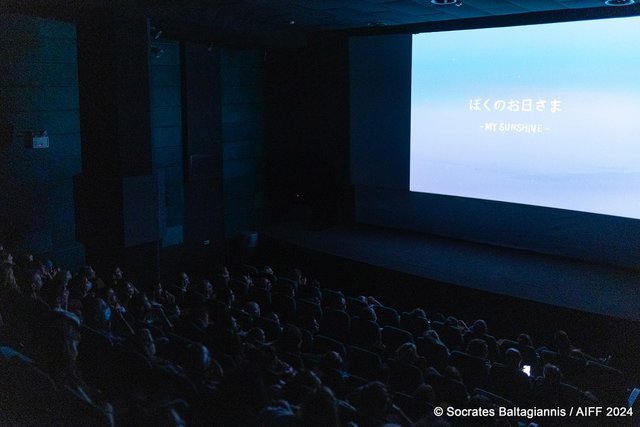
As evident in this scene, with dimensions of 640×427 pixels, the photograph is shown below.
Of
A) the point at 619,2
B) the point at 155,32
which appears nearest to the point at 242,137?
the point at 155,32

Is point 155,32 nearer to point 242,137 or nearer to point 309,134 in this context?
point 242,137

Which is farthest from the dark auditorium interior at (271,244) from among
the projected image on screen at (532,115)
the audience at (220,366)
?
the projected image on screen at (532,115)

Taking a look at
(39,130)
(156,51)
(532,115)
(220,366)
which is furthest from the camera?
(156,51)

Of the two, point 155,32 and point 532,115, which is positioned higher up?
point 155,32

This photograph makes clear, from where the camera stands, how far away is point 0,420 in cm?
388

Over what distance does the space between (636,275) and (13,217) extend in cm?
926

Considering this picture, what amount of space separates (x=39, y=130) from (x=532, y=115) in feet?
25.1

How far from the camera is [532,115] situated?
10234 millimetres

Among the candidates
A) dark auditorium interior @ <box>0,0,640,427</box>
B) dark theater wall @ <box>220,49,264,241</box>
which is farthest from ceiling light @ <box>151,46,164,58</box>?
dark theater wall @ <box>220,49,264,241</box>

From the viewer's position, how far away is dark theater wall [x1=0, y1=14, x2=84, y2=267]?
9.31 m

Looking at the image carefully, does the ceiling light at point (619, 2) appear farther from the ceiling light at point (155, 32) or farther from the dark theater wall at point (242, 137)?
the dark theater wall at point (242, 137)

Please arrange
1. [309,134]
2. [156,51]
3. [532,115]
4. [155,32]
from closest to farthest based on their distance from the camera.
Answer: [532,115]
[155,32]
[156,51]
[309,134]

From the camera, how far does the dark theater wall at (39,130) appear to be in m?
9.31

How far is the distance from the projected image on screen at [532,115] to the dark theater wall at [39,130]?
6064 mm
